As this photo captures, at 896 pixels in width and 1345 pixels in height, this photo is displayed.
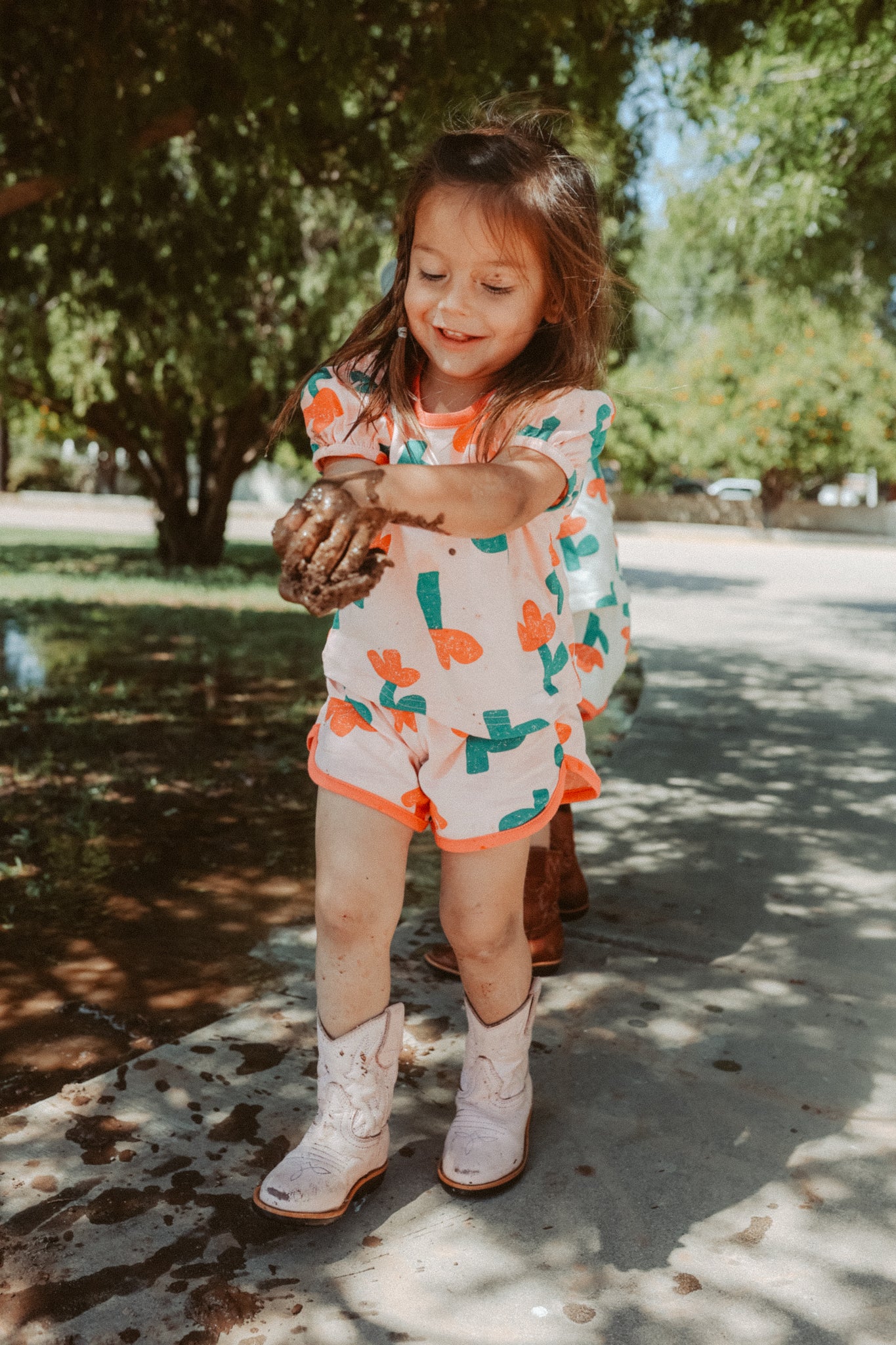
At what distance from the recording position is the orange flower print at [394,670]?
6.97 feet

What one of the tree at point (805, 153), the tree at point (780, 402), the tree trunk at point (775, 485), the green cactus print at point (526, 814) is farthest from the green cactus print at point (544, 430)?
the tree trunk at point (775, 485)

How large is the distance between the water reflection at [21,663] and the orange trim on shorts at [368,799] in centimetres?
508

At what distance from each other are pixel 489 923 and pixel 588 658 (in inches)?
48.4

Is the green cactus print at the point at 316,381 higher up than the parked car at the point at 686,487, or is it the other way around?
the parked car at the point at 686,487

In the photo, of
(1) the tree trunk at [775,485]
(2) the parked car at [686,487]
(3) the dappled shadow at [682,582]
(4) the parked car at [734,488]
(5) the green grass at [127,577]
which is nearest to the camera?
(5) the green grass at [127,577]

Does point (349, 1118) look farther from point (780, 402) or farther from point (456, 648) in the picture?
point (780, 402)

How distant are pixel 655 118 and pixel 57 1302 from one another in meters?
8.03

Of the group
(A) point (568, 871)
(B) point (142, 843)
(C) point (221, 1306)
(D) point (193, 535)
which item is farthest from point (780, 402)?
(C) point (221, 1306)

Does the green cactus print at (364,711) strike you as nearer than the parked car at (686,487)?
Yes

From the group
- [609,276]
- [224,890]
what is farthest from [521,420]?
[224,890]

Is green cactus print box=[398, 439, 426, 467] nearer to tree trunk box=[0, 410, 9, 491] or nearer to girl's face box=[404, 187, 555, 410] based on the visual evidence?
girl's face box=[404, 187, 555, 410]

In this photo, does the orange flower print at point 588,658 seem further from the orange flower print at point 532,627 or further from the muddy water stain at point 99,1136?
the muddy water stain at point 99,1136

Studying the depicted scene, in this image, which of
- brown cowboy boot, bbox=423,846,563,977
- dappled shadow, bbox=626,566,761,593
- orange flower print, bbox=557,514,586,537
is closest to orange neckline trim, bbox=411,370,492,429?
orange flower print, bbox=557,514,586,537

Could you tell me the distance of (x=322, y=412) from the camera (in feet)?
6.91
